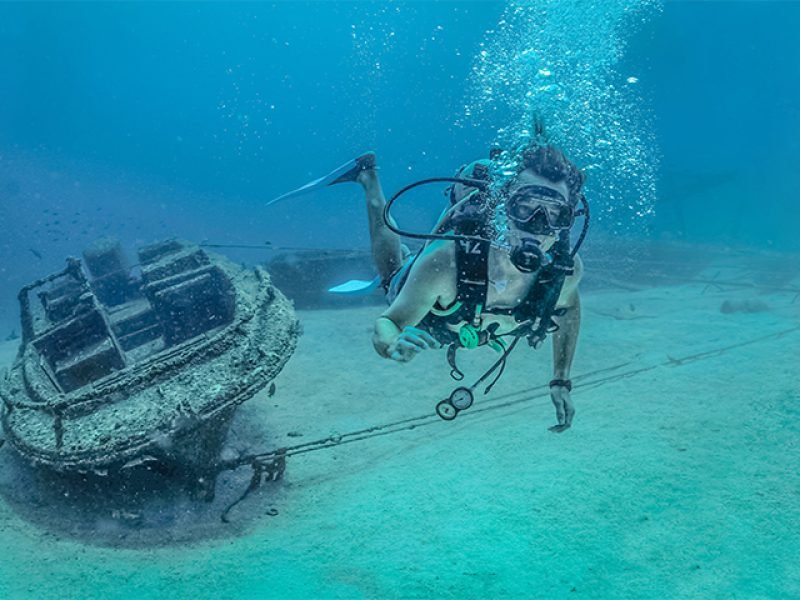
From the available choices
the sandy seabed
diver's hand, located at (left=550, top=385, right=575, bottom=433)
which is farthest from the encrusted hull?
diver's hand, located at (left=550, top=385, right=575, bottom=433)

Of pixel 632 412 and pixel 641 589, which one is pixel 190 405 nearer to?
pixel 641 589

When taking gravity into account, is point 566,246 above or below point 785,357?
above

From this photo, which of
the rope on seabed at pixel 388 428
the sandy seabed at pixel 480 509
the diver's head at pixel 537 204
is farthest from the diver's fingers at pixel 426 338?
the rope on seabed at pixel 388 428

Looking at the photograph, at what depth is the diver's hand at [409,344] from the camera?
274 cm

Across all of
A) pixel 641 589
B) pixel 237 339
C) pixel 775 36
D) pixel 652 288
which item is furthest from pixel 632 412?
pixel 775 36

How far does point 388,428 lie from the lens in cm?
706

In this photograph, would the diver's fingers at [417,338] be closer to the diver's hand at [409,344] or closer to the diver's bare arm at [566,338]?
the diver's hand at [409,344]

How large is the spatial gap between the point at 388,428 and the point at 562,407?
12.1 feet

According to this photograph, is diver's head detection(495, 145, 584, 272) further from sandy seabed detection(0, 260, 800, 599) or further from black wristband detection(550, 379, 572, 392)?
sandy seabed detection(0, 260, 800, 599)

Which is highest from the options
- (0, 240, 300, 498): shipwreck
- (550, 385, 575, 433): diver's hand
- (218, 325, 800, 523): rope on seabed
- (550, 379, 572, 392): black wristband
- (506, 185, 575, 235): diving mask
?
(506, 185, 575, 235): diving mask

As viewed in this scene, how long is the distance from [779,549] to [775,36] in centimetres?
10274

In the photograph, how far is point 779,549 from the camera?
4.31m

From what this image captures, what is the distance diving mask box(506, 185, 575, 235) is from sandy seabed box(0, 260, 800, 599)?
3069 millimetres

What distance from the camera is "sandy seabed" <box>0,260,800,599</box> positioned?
165 inches
